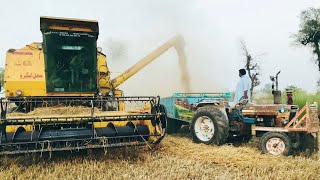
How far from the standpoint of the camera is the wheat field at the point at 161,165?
4602 millimetres

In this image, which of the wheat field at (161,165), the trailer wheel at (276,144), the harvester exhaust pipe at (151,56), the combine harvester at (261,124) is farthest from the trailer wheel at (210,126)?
the harvester exhaust pipe at (151,56)

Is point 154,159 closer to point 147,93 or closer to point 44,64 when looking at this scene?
point 44,64

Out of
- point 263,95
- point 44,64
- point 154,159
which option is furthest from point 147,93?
point 154,159

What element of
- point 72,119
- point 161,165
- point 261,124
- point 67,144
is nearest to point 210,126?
point 261,124

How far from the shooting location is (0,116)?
5031 mm

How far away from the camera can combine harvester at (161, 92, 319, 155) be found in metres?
6.11

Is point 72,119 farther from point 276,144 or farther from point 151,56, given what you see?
point 151,56

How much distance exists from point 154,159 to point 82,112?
Result: 1.63 meters

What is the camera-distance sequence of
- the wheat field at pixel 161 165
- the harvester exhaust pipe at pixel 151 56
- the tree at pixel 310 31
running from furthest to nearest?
the tree at pixel 310 31 → the harvester exhaust pipe at pixel 151 56 → the wheat field at pixel 161 165

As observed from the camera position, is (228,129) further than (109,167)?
Yes

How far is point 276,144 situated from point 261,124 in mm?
789

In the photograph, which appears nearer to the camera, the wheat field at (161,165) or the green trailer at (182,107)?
the wheat field at (161,165)

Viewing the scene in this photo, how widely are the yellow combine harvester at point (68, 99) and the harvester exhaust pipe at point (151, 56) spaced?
28cm

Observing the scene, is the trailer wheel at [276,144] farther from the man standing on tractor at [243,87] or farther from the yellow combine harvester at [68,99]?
the yellow combine harvester at [68,99]
